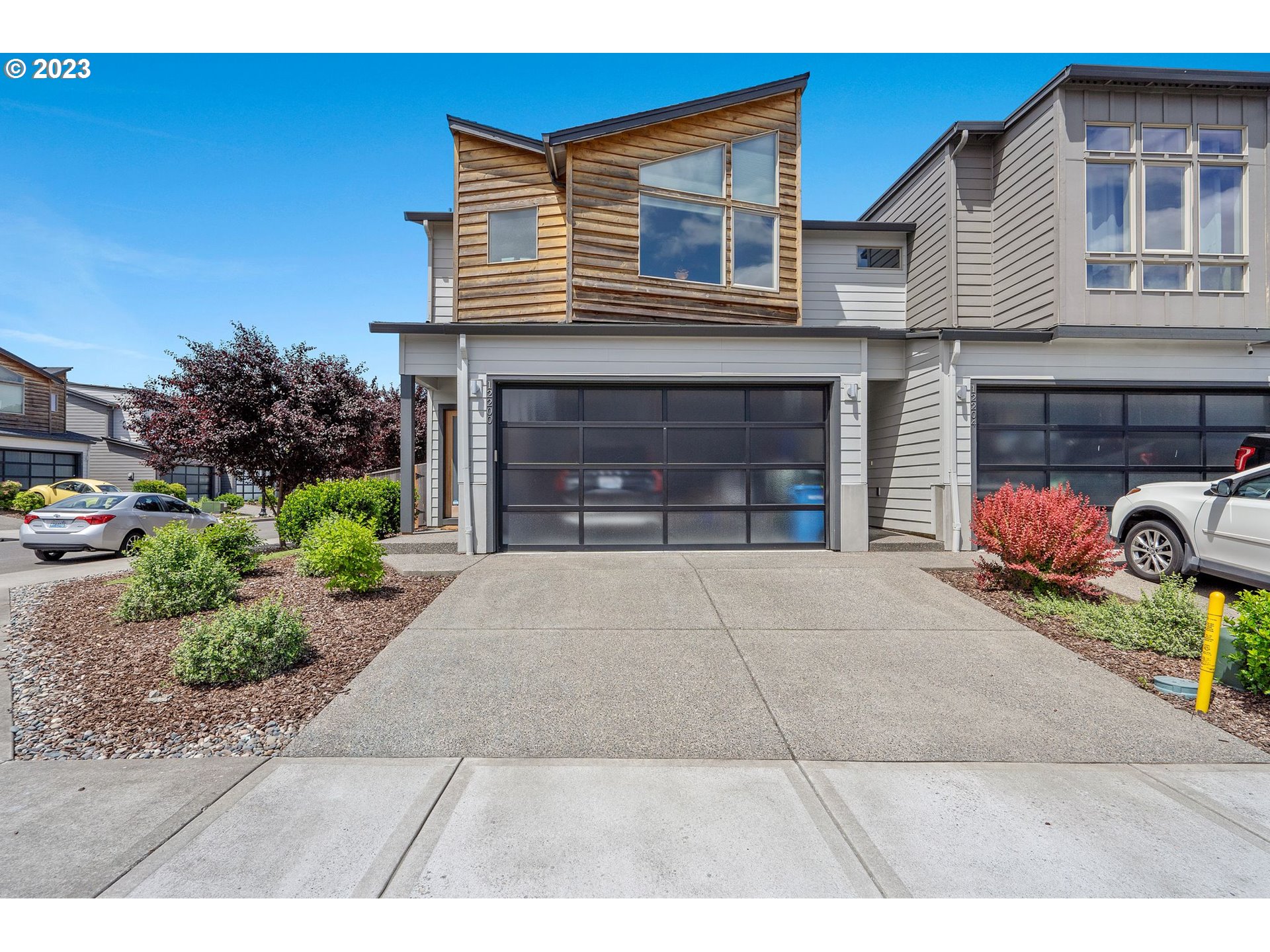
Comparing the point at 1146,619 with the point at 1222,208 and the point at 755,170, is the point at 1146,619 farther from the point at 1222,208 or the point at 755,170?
the point at 755,170

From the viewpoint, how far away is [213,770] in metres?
3.66

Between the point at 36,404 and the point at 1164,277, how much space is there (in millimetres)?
40698

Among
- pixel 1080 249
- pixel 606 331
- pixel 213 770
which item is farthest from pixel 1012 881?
pixel 1080 249

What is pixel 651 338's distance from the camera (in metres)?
9.64

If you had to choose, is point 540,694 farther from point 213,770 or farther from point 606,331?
point 606,331

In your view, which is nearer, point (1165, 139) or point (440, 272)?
point (1165, 139)

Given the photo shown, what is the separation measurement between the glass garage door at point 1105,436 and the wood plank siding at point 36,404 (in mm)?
36854

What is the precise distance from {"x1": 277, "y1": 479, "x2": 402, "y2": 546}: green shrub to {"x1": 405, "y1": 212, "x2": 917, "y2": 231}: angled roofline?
545 centimetres

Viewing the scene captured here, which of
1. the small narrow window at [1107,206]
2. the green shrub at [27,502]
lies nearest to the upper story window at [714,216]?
the small narrow window at [1107,206]

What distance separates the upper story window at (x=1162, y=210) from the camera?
34.1 feet

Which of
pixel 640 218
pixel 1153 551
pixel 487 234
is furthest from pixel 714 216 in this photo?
pixel 1153 551

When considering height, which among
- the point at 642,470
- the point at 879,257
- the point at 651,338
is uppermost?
the point at 879,257

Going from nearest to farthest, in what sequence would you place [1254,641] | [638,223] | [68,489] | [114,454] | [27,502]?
1. [1254,641]
2. [638,223]
3. [27,502]
4. [68,489]
5. [114,454]

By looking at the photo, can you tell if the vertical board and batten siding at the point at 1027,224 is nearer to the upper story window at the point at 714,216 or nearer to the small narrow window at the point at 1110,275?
the small narrow window at the point at 1110,275
